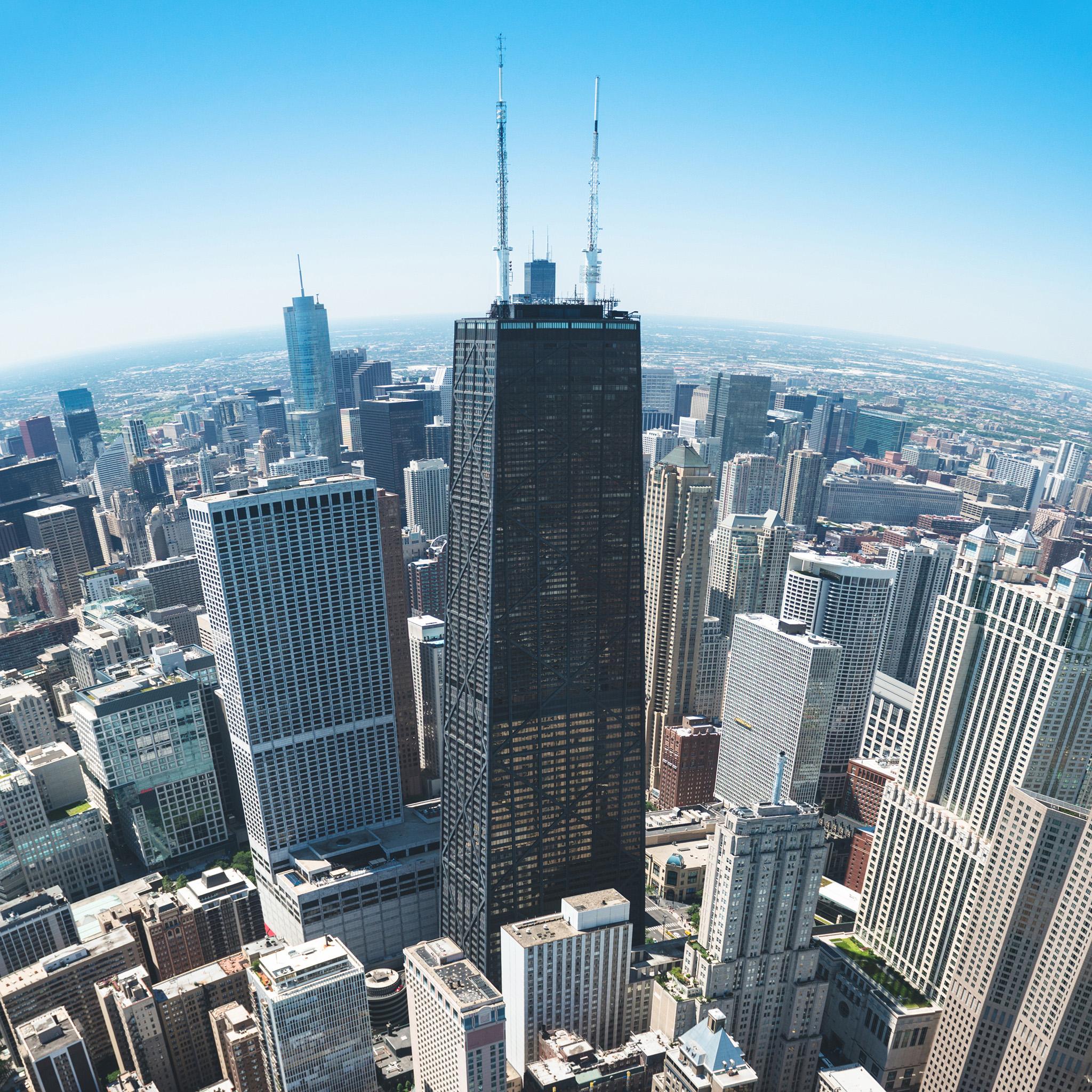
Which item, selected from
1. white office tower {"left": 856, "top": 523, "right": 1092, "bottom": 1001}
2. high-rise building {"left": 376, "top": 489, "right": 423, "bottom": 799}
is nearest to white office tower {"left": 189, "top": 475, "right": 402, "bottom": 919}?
high-rise building {"left": 376, "top": 489, "right": 423, "bottom": 799}

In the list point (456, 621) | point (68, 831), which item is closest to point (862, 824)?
point (456, 621)

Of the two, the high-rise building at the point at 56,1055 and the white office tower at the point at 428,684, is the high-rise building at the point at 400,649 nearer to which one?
the white office tower at the point at 428,684

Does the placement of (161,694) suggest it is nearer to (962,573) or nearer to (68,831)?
(68,831)

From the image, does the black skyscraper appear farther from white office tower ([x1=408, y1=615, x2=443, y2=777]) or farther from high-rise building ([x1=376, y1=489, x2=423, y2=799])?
white office tower ([x1=408, y1=615, x2=443, y2=777])

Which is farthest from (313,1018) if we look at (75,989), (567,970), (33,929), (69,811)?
(69,811)

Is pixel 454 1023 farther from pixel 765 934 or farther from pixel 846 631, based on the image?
pixel 846 631

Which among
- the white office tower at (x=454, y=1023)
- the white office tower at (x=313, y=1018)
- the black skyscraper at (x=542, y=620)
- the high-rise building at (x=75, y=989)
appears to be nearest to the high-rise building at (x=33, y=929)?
the high-rise building at (x=75, y=989)
